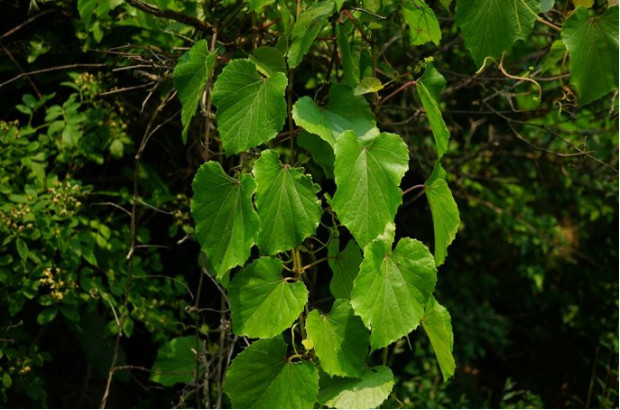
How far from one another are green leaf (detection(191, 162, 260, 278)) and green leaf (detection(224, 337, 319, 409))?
21cm

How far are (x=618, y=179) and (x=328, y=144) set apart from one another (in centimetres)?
202

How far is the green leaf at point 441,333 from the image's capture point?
63.4 inches

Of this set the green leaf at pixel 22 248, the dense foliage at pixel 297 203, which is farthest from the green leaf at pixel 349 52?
the green leaf at pixel 22 248

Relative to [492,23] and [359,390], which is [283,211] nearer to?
[359,390]

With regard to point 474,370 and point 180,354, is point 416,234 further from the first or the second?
point 180,354

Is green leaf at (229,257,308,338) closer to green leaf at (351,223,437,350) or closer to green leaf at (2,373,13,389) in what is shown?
green leaf at (351,223,437,350)

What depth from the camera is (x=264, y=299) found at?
57.9 inches

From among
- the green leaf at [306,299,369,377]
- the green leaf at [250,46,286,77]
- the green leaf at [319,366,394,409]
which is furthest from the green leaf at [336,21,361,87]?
the green leaf at [319,366,394,409]

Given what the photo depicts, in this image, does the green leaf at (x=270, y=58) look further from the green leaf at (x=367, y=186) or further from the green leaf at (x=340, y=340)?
the green leaf at (x=340, y=340)

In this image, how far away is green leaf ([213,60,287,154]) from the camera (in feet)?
4.70

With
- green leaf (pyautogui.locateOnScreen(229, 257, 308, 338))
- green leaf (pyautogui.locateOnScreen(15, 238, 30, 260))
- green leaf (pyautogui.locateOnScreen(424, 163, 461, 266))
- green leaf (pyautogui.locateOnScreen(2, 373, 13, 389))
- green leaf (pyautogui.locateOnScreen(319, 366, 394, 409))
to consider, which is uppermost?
green leaf (pyautogui.locateOnScreen(424, 163, 461, 266))

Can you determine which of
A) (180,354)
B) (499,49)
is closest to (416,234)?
(180,354)

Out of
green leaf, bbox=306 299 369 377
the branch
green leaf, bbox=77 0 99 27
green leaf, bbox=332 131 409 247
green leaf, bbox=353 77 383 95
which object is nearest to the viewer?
green leaf, bbox=332 131 409 247

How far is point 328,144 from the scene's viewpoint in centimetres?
159
